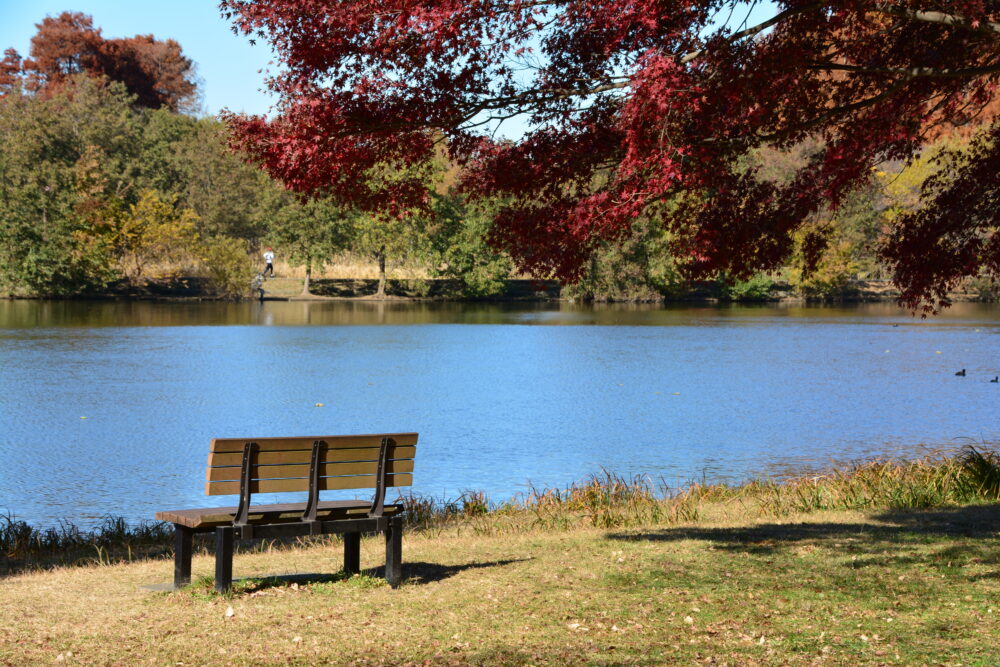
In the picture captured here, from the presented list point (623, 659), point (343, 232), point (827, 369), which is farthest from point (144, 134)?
point (623, 659)

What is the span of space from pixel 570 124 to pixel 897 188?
2444 inches

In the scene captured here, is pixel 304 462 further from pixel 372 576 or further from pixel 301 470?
pixel 372 576

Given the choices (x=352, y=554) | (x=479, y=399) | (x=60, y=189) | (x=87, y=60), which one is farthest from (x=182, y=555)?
(x=87, y=60)

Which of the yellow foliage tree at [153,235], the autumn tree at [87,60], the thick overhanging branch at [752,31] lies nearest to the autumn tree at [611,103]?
the thick overhanging branch at [752,31]

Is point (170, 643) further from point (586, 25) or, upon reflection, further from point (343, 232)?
point (343, 232)

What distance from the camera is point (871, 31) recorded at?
34.7 feet

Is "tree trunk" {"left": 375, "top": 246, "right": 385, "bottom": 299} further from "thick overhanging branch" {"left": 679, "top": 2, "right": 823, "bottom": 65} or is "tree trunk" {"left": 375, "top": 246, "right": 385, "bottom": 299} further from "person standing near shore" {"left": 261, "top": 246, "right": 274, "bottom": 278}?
"thick overhanging branch" {"left": 679, "top": 2, "right": 823, "bottom": 65}

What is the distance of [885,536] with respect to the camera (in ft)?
30.1

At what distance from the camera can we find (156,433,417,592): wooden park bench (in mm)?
7227

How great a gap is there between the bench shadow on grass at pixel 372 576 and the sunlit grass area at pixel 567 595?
0.02 m

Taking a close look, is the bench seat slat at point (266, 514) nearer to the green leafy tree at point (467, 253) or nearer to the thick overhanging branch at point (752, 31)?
the thick overhanging branch at point (752, 31)

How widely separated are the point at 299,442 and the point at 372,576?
1.23m

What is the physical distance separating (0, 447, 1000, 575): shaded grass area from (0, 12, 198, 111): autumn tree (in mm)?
86754

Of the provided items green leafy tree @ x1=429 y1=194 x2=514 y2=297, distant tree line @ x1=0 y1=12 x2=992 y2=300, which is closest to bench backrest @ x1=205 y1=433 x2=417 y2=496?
distant tree line @ x1=0 y1=12 x2=992 y2=300
